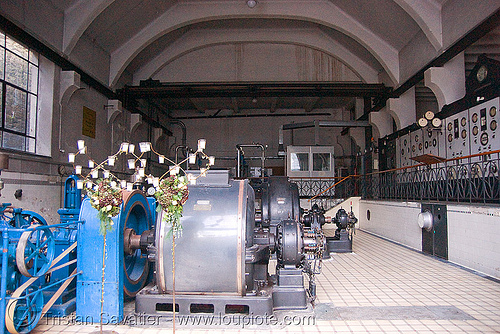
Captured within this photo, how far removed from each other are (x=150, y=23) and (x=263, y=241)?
36.1 feet

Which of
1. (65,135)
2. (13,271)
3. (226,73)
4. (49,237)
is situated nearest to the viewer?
(13,271)

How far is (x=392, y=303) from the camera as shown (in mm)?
4488

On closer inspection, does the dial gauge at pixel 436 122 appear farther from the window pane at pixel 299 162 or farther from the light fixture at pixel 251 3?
the window pane at pixel 299 162

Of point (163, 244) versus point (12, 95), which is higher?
point (12, 95)

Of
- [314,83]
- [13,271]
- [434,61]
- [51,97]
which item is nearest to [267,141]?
[314,83]

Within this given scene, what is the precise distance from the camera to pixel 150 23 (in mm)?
12539

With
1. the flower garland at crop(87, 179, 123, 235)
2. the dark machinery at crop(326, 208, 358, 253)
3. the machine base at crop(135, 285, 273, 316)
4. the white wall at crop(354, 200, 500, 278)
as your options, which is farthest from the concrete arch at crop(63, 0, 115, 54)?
the white wall at crop(354, 200, 500, 278)

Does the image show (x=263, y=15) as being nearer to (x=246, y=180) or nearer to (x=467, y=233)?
(x=467, y=233)

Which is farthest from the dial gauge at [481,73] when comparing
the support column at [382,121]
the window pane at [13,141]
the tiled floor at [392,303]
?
the window pane at [13,141]

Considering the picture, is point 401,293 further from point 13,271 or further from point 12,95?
point 12,95

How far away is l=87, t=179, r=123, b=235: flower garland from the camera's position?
3.54m

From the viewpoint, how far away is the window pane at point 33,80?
329 inches

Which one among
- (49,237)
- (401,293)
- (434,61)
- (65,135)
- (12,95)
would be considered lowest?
(401,293)

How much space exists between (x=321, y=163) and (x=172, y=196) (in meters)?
14.4
